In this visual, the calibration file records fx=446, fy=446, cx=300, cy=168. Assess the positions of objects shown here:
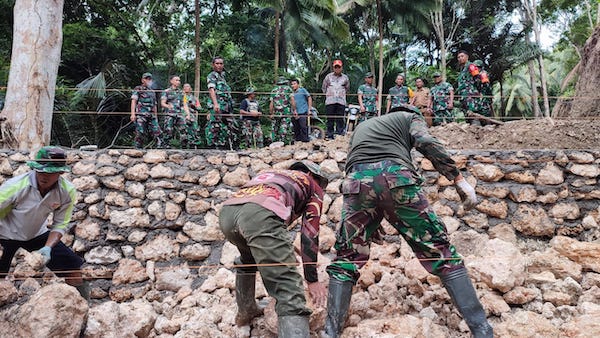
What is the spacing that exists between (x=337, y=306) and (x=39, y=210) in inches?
84.9

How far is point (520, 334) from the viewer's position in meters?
2.77

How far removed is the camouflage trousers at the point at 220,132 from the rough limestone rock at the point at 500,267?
12.2 ft

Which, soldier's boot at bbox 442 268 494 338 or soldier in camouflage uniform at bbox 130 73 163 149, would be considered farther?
soldier in camouflage uniform at bbox 130 73 163 149

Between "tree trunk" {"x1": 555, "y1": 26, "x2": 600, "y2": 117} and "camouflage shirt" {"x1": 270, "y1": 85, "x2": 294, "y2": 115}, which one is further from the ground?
"tree trunk" {"x1": 555, "y1": 26, "x2": 600, "y2": 117}

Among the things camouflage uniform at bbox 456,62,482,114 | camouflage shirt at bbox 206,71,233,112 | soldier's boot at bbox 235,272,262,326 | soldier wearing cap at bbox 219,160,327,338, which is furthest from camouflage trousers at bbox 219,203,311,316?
camouflage uniform at bbox 456,62,482,114

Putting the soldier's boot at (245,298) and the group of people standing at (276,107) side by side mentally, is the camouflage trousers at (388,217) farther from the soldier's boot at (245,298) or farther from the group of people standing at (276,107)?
the group of people standing at (276,107)

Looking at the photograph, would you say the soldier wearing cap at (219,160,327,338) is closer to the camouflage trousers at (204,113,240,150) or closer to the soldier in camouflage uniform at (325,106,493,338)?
the soldier in camouflage uniform at (325,106,493,338)

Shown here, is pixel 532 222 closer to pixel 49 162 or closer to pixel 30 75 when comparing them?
pixel 49 162

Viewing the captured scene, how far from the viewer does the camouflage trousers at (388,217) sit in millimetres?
2627

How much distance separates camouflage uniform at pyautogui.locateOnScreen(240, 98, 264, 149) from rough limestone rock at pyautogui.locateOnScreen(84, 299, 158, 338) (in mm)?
3640

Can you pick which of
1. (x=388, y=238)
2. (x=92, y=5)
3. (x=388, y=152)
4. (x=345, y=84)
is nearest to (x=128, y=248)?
(x=388, y=238)

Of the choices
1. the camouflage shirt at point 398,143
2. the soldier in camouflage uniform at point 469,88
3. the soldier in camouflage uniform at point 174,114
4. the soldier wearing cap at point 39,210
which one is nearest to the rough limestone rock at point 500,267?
the camouflage shirt at point 398,143

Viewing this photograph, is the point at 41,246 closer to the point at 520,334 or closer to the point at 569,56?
the point at 520,334

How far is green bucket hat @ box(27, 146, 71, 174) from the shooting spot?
3002 mm
